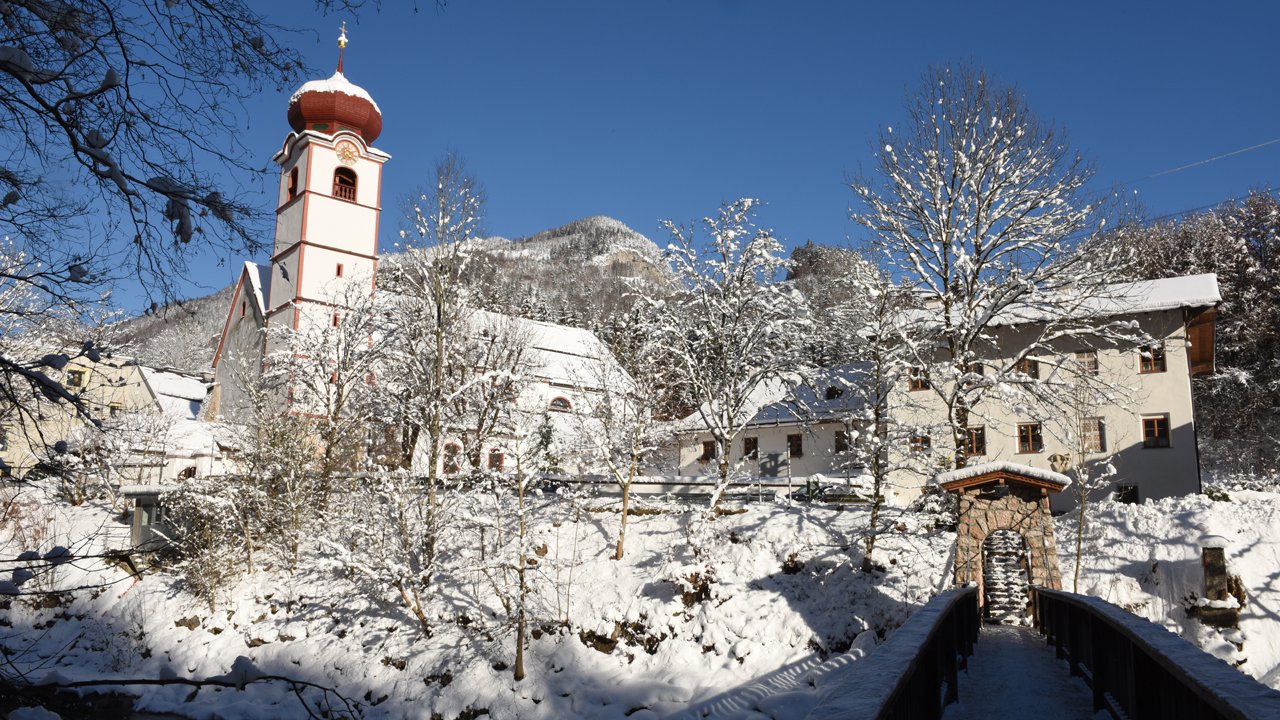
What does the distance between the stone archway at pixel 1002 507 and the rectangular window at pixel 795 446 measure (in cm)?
2313

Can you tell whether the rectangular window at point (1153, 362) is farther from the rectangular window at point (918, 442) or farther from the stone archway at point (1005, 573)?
the stone archway at point (1005, 573)

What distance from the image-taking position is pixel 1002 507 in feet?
57.8

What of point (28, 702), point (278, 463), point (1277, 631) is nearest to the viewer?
point (28, 702)

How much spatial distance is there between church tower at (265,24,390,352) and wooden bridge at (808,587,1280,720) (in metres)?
36.8

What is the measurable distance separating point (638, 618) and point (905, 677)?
18.2 m

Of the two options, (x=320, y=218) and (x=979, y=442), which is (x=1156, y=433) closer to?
(x=979, y=442)

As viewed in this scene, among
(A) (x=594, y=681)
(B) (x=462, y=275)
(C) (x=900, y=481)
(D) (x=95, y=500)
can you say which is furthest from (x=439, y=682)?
(D) (x=95, y=500)

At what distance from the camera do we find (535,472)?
23188 millimetres

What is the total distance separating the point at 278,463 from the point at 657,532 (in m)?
12.0

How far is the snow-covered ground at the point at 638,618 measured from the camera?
19359 millimetres

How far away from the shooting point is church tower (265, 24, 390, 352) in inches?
1724

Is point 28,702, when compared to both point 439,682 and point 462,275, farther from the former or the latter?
point 462,275

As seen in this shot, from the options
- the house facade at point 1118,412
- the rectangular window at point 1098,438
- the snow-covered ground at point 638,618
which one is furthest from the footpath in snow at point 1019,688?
the rectangular window at point 1098,438

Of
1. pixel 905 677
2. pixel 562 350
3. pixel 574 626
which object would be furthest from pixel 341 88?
pixel 905 677
